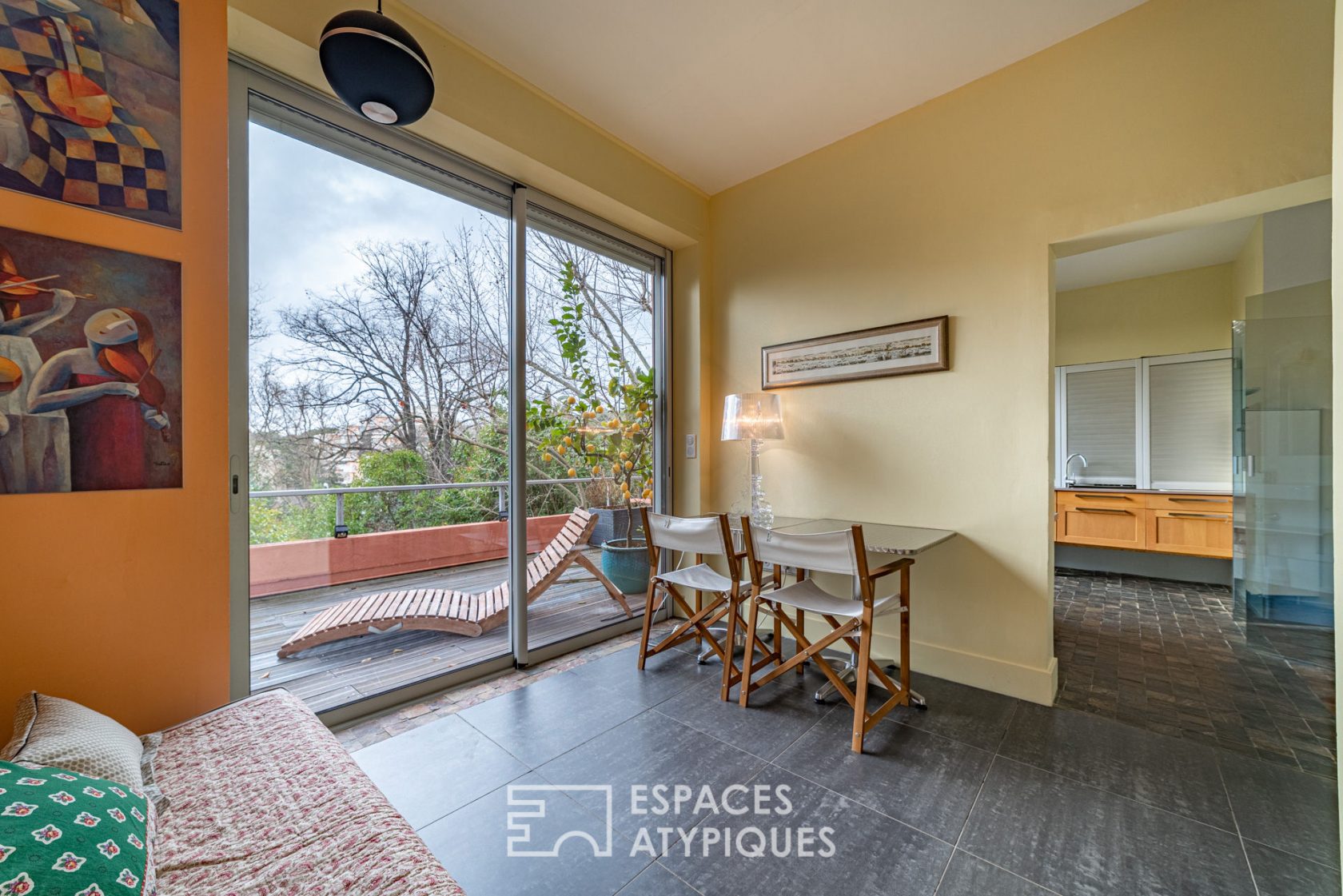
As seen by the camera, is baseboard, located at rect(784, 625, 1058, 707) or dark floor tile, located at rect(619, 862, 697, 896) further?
baseboard, located at rect(784, 625, 1058, 707)

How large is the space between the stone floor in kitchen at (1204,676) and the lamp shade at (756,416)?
76.9 inches

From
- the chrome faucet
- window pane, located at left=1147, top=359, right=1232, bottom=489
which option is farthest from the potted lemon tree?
window pane, located at left=1147, top=359, right=1232, bottom=489

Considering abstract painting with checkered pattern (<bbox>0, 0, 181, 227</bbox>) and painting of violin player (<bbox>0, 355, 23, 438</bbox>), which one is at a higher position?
abstract painting with checkered pattern (<bbox>0, 0, 181, 227</bbox>)

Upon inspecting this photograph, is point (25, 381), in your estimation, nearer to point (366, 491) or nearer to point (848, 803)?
point (366, 491)

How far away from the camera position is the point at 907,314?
2826mm

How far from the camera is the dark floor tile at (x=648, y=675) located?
2508 millimetres

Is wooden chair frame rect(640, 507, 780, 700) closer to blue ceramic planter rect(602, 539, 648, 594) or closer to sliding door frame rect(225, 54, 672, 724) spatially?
blue ceramic planter rect(602, 539, 648, 594)

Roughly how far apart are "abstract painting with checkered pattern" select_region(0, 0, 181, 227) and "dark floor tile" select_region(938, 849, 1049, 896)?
2.93 meters

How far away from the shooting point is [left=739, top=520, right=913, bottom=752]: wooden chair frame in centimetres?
205

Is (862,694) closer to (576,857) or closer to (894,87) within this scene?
(576,857)

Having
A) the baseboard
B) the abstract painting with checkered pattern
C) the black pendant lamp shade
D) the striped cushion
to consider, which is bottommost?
the baseboard

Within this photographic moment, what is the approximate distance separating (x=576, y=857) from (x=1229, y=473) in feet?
20.2

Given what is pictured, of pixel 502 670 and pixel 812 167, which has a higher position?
pixel 812 167

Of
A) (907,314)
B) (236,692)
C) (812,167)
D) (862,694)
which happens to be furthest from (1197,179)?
(236,692)
